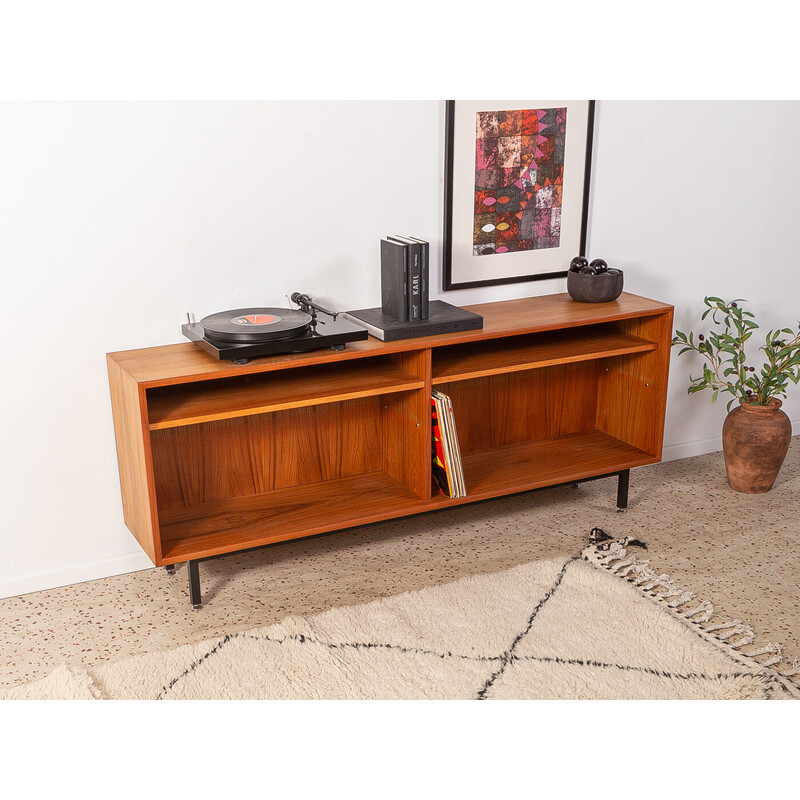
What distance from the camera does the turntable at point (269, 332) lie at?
2592 millimetres

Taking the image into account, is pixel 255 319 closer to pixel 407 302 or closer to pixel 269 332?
pixel 269 332

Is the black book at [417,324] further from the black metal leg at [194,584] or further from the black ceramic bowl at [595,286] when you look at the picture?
the black metal leg at [194,584]

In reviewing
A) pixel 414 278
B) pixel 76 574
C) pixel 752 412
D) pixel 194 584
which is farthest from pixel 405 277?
pixel 752 412

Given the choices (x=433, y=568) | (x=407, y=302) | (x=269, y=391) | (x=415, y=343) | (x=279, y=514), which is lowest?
(x=433, y=568)

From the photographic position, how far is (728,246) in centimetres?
371

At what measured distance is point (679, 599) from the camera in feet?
9.15

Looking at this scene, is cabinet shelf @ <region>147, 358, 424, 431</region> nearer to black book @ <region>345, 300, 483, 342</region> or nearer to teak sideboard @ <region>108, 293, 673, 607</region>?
teak sideboard @ <region>108, 293, 673, 607</region>

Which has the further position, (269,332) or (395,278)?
(395,278)

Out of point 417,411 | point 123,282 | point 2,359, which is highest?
point 123,282

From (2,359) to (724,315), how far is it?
2811 mm

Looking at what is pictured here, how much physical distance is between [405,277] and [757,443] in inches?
63.0

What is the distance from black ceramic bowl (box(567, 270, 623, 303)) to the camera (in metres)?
3.19
